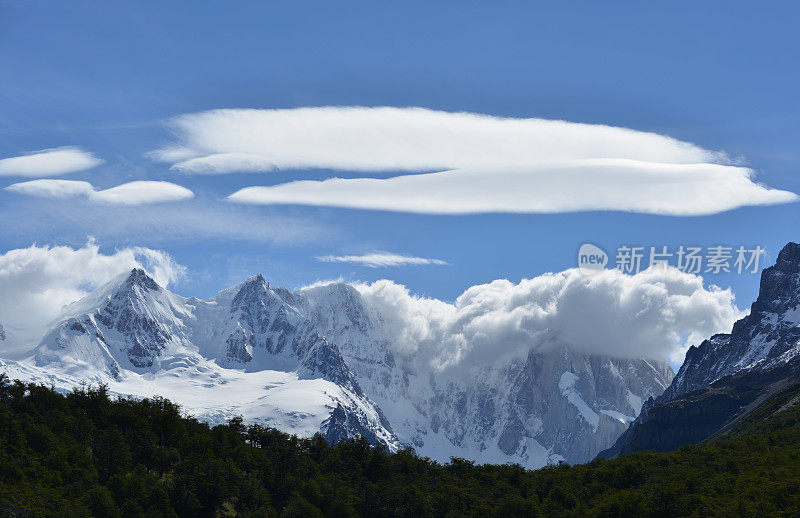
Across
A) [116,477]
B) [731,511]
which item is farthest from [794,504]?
[116,477]

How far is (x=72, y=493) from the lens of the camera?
170m

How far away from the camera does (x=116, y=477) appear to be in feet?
592

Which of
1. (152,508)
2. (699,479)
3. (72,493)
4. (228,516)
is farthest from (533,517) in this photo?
(72,493)

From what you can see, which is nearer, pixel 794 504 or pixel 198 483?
pixel 794 504

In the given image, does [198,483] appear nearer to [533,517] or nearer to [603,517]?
[533,517]

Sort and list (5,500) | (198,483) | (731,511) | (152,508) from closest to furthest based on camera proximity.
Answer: (5,500) → (731,511) → (152,508) → (198,483)

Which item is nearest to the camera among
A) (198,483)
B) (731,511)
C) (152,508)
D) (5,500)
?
(5,500)

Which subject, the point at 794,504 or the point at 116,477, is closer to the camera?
the point at 794,504

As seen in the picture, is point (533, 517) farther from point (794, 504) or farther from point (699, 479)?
point (794, 504)

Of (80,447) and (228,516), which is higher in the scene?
(80,447)

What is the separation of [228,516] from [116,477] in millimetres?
26141

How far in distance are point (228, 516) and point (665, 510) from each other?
9214 cm

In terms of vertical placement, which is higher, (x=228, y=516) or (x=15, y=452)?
(x=15, y=452)

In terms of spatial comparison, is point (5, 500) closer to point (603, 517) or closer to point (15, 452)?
point (15, 452)
